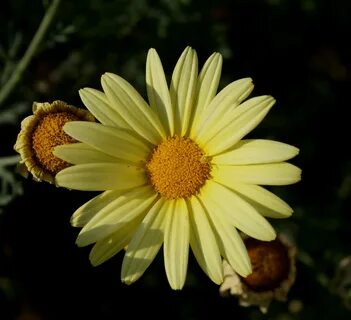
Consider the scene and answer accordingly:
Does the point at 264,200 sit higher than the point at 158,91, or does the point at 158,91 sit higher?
the point at 158,91

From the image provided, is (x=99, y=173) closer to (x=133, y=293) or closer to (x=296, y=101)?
(x=133, y=293)

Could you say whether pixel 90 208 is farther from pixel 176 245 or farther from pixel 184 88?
pixel 184 88

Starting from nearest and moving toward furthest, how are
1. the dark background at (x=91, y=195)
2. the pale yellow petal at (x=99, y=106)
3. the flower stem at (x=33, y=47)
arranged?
the pale yellow petal at (x=99, y=106) → the flower stem at (x=33, y=47) → the dark background at (x=91, y=195)

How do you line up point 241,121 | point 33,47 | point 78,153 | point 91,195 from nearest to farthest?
point 78,153, point 241,121, point 33,47, point 91,195

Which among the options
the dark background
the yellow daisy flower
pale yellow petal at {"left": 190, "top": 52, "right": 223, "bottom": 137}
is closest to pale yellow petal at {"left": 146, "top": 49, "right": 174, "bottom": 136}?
the yellow daisy flower

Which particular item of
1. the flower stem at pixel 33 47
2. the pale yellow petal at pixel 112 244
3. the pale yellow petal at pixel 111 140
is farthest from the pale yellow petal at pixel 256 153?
the flower stem at pixel 33 47

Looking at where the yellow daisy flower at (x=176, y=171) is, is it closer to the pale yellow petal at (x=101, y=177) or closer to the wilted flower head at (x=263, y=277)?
the pale yellow petal at (x=101, y=177)

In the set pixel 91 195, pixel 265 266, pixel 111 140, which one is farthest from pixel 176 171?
pixel 91 195
